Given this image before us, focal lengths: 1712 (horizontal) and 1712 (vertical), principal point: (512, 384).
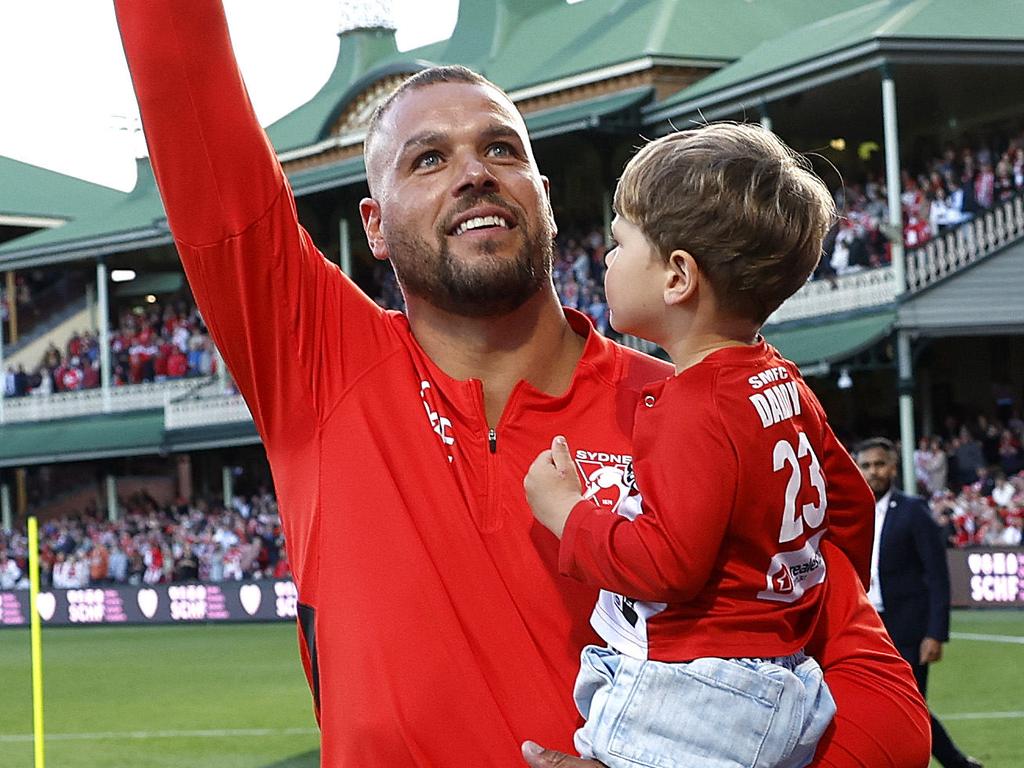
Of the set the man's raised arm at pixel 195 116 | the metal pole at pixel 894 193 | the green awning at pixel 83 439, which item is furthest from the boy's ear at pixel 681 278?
the green awning at pixel 83 439

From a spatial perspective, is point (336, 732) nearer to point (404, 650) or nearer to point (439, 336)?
point (404, 650)

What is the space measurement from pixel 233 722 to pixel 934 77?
1572cm

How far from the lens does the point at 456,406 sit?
2.79m

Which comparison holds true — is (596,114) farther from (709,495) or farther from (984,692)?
(709,495)

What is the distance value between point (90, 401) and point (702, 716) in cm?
3714

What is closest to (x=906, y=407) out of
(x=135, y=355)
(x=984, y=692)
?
(x=984, y=692)

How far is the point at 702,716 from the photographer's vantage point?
2.36 meters

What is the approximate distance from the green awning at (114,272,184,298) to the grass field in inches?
782

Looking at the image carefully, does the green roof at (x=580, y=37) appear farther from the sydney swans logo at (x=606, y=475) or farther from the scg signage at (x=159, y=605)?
the sydney swans logo at (x=606, y=475)

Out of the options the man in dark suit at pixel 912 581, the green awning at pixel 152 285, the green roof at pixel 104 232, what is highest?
the green roof at pixel 104 232

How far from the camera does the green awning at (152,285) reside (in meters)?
41.5

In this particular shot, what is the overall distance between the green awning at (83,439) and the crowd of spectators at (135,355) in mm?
1048

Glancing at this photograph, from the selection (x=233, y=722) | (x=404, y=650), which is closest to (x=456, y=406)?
(x=404, y=650)

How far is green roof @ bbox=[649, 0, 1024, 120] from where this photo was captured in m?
23.0
